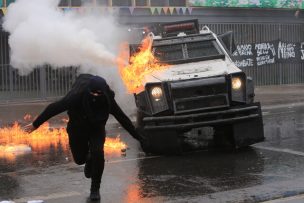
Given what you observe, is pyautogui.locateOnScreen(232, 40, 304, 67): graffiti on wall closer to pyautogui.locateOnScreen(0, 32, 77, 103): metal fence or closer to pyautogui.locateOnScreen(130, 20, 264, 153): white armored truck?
pyautogui.locateOnScreen(0, 32, 77, 103): metal fence

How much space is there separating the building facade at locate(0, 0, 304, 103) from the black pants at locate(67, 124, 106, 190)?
13.6 m

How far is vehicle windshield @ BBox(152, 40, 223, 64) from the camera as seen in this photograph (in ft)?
33.0

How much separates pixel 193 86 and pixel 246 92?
103cm

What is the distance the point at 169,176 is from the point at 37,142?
4.51 m

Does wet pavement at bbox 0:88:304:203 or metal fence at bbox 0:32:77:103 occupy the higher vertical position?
metal fence at bbox 0:32:77:103

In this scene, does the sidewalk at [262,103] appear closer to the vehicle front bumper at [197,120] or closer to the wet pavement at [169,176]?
the wet pavement at [169,176]

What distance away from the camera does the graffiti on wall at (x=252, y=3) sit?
23234mm

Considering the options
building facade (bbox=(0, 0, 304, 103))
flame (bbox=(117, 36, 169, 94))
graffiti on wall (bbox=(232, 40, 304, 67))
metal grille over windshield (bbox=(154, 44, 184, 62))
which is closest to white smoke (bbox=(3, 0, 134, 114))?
flame (bbox=(117, 36, 169, 94))

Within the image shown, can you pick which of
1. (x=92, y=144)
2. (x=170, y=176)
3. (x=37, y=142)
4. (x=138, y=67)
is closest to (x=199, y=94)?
(x=138, y=67)

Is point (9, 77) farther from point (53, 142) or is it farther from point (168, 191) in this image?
point (168, 191)

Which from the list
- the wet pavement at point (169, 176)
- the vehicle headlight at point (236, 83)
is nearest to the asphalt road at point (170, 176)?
the wet pavement at point (169, 176)

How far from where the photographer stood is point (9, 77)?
66.8 ft

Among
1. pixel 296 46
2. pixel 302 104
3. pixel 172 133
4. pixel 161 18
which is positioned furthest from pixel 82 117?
pixel 296 46

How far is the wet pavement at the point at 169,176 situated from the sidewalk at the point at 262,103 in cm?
586
